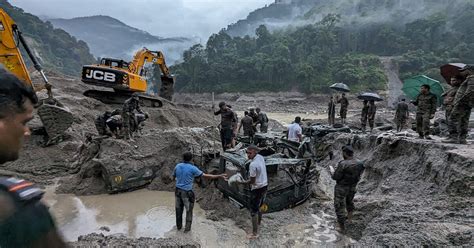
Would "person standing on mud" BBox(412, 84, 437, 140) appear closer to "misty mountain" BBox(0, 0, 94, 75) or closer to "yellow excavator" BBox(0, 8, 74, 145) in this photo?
"yellow excavator" BBox(0, 8, 74, 145)

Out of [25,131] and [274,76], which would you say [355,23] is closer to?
[274,76]

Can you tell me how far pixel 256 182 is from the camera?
221 inches

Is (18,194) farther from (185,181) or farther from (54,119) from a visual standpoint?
(54,119)

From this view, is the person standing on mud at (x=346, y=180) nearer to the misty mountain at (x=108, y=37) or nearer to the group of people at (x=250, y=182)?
the group of people at (x=250, y=182)

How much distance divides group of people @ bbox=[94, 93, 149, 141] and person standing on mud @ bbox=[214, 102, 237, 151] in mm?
2383

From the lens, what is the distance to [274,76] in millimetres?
62281

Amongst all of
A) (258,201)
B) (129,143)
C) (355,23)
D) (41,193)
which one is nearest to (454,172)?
(258,201)

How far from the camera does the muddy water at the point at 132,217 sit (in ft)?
19.7

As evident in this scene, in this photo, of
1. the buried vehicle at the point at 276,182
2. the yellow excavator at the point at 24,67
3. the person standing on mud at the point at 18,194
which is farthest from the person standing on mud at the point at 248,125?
the person standing on mud at the point at 18,194

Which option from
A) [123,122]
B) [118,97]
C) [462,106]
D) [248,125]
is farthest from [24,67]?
[462,106]

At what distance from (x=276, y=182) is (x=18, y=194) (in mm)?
6045

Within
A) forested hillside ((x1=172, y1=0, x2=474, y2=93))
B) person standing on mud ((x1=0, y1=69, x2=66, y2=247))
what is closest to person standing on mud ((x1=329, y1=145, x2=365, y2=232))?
person standing on mud ((x1=0, y1=69, x2=66, y2=247))

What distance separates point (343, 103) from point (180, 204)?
994 cm

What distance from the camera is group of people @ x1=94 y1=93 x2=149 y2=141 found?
9094mm
